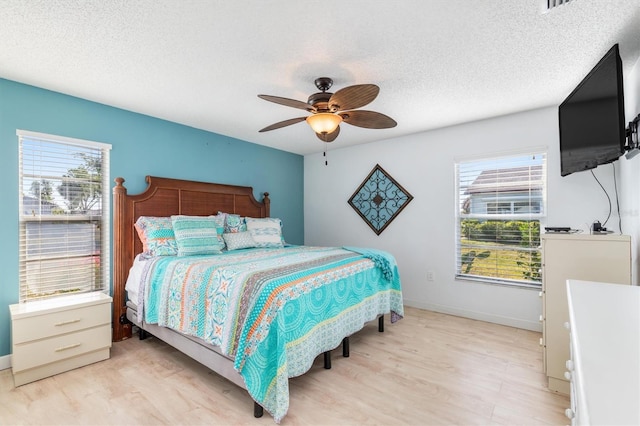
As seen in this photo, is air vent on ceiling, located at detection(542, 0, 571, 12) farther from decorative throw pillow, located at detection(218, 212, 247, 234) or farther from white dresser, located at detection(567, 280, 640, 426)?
decorative throw pillow, located at detection(218, 212, 247, 234)

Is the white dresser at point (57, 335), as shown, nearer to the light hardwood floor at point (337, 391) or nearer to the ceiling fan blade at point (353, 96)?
the light hardwood floor at point (337, 391)

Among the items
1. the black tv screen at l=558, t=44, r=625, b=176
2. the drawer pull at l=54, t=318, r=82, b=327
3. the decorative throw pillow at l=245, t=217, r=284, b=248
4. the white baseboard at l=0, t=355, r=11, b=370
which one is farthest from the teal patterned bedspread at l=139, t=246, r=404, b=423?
the black tv screen at l=558, t=44, r=625, b=176

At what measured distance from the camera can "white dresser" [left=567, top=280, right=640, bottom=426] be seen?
54cm

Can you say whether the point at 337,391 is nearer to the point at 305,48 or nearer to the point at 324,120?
the point at 324,120

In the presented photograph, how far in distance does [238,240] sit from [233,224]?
0.32m

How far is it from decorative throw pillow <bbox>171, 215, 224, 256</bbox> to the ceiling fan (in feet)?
4.87

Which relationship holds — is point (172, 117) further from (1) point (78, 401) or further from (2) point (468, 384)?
(2) point (468, 384)

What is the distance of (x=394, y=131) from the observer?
4.06 meters

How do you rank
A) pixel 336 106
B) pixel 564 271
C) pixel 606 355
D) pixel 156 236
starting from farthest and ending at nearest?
pixel 156 236 → pixel 336 106 → pixel 564 271 → pixel 606 355

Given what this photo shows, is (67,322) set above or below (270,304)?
below

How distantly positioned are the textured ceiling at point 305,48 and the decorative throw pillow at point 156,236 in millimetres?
1196

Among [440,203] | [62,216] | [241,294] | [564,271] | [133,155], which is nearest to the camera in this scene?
[241,294]

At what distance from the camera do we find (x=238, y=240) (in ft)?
11.7

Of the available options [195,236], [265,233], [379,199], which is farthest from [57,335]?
[379,199]
